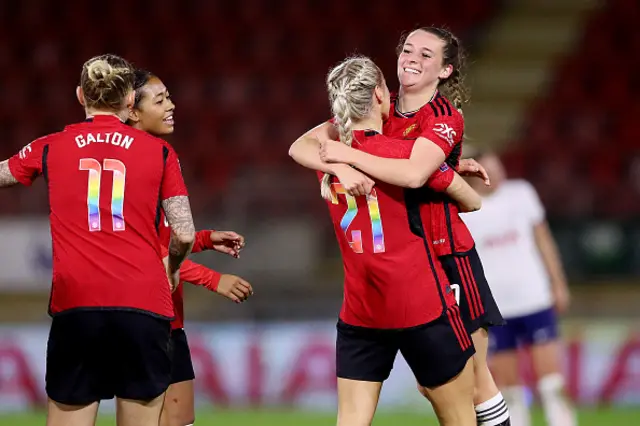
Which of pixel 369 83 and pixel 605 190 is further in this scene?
pixel 605 190

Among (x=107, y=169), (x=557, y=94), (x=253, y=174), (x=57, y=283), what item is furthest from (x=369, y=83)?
(x=557, y=94)

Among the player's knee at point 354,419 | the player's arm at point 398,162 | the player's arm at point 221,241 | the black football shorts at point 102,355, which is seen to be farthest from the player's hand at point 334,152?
the player's knee at point 354,419

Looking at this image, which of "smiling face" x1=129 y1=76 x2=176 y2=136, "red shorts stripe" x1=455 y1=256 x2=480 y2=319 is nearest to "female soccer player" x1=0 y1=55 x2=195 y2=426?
"smiling face" x1=129 y1=76 x2=176 y2=136

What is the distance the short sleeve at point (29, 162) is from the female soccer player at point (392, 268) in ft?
3.63

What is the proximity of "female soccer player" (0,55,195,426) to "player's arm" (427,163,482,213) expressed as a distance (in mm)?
999

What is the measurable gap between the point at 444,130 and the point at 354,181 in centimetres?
44

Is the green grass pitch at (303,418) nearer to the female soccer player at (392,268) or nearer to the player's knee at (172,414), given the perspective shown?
the player's knee at (172,414)

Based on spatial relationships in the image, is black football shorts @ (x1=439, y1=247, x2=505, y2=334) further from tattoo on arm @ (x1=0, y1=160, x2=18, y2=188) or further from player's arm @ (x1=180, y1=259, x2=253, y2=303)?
tattoo on arm @ (x1=0, y1=160, x2=18, y2=188)

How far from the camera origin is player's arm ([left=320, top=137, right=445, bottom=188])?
4.12 m

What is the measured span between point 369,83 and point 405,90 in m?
0.36

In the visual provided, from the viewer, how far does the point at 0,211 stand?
10.5m

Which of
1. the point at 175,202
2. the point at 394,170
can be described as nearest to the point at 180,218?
the point at 175,202

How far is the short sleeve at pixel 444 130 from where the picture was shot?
4.25 meters

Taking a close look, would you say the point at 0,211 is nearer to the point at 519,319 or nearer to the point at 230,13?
the point at 230,13
